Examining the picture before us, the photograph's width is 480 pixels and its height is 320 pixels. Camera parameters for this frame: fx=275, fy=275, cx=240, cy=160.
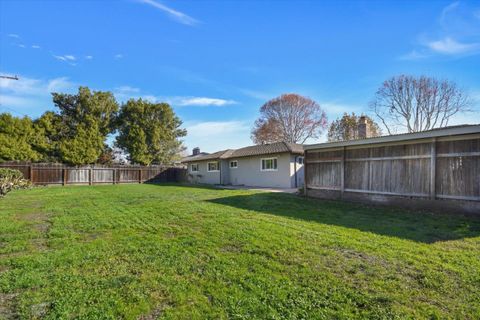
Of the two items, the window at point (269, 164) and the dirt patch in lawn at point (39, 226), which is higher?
the window at point (269, 164)

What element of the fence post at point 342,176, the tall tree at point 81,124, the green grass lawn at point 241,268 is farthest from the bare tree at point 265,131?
the green grass lawn at point 241,268

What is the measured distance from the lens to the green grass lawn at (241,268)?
9.12ft

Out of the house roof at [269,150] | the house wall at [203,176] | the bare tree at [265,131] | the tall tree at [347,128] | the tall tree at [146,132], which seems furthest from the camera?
the bare tree at [265,131]

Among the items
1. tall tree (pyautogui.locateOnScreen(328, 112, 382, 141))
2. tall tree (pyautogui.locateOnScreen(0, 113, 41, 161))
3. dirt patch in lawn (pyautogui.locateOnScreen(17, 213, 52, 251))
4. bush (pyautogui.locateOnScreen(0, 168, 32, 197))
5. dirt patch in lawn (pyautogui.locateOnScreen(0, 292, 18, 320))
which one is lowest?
dirt patch in lawn (pyautogui.locateOnScreen(0, 292, 18, 320))

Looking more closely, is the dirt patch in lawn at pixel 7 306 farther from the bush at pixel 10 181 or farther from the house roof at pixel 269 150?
the house roof at pixel 269 150

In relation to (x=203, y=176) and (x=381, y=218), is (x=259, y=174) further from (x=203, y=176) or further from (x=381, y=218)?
(x=381, y=218)

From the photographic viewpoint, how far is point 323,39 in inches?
476

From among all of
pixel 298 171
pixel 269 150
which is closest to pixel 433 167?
pixel 298 171

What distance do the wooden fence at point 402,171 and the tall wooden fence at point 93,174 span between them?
58.6 ft

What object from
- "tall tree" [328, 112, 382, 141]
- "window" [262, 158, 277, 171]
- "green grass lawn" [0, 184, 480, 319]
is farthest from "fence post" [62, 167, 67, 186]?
"tall tree" [328, 112, 382, 141]

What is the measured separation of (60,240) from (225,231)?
10.3 ft

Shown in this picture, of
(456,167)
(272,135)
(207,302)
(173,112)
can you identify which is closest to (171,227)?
(207,302)

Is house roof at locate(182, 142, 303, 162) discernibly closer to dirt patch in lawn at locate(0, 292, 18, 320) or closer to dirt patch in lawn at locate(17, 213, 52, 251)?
dirt patch in lawn at locate(17, 213, 52, 251)

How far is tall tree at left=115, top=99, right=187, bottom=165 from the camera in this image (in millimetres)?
28469
